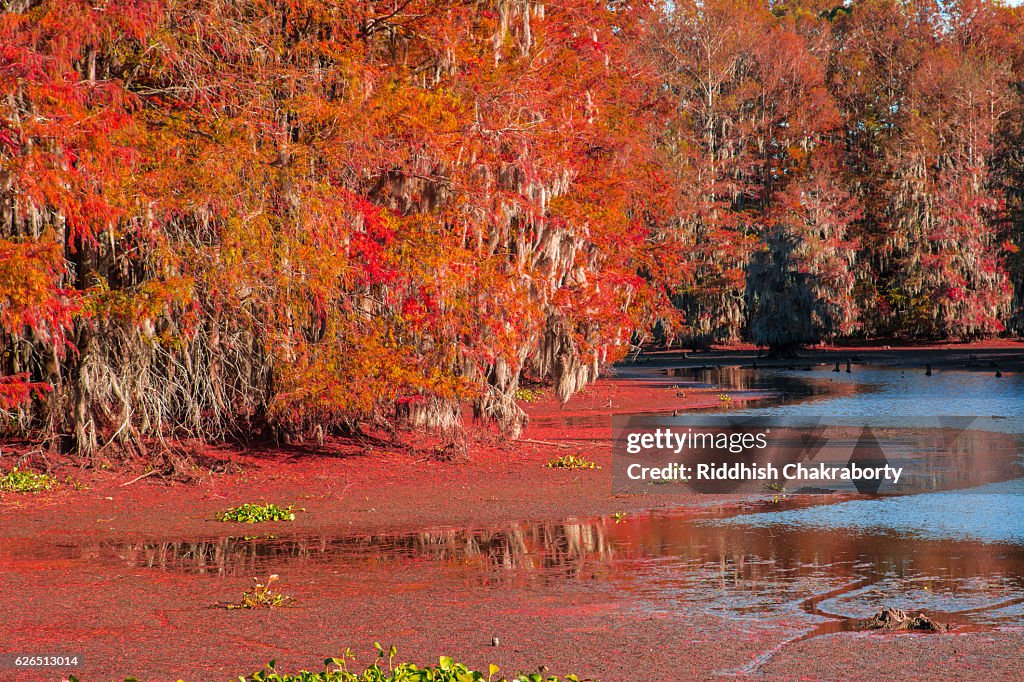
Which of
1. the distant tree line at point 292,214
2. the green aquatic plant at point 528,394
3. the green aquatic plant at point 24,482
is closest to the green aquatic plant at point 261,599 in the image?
A: the distant tree line at point 292,214

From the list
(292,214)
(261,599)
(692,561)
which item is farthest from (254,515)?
(692,561)

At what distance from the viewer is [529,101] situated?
21.8 metres

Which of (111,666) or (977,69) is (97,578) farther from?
(977,69)

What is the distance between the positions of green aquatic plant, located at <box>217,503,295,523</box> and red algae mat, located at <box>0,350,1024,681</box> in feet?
0.75

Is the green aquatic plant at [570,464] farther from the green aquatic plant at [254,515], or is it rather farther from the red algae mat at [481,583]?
the green aquatic plant at [254,515]

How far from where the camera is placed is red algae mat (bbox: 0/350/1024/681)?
27.3 feet

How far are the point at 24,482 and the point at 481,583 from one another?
356 inches

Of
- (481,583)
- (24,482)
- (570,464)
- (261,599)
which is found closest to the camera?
(261,599)

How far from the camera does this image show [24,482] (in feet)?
56.1

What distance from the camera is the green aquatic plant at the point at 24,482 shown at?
17016 mm

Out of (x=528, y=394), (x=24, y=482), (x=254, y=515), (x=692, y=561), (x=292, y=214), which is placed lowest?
(x=692, y=561)

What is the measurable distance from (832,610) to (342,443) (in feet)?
43.6

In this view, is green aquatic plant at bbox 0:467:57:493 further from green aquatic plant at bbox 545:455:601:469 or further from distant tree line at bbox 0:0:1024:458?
green aquatic plant at bbox 545:455:601:469

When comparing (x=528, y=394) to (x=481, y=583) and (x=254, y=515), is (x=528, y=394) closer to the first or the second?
(x=254, y=515)
